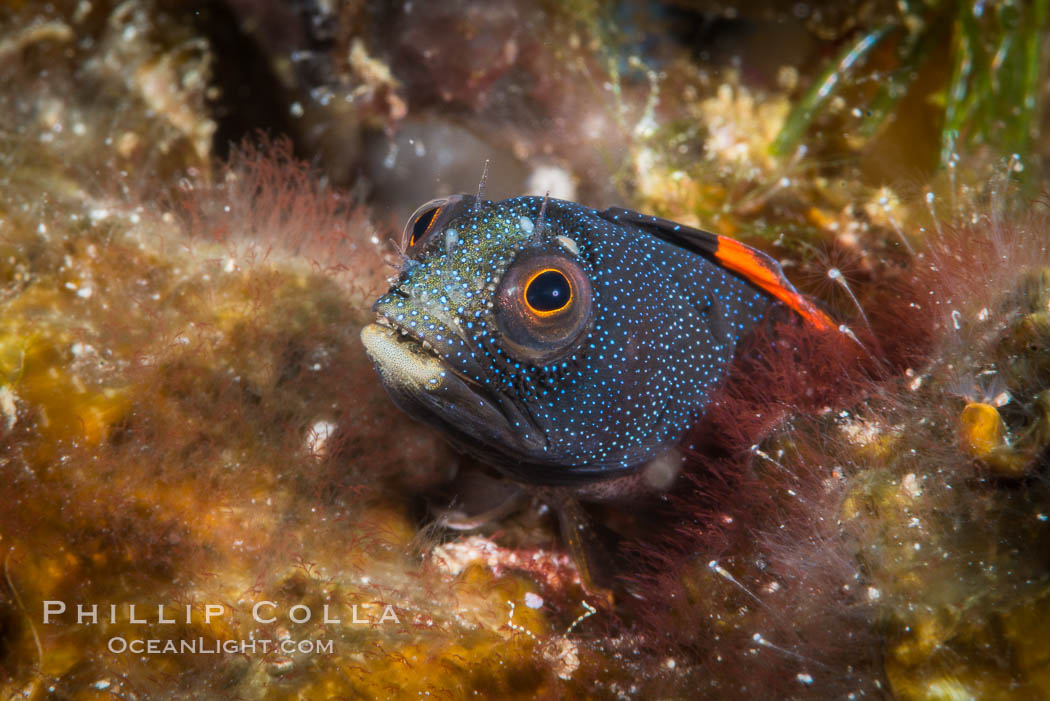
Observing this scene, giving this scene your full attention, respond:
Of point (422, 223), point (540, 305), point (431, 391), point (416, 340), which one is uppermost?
point (422, 223)

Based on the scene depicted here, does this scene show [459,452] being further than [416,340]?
Yes

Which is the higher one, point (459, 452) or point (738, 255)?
point (738, 255)

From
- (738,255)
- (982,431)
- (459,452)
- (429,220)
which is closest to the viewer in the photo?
(982,431)

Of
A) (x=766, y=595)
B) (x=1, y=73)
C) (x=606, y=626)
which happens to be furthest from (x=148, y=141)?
(x=766, y=595)

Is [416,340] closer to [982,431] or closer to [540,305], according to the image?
[540,305]

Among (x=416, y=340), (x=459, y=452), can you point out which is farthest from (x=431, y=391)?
(x=459, y=452)

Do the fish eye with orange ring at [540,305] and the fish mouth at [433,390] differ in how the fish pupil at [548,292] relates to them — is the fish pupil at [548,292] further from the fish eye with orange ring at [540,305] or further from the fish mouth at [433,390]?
the fish mouth at [433,390]

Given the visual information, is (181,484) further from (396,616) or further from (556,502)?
(556,502)

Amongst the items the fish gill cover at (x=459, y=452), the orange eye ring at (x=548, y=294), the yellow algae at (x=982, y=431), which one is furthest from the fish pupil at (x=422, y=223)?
the yellow algae at (x=982, y=431)

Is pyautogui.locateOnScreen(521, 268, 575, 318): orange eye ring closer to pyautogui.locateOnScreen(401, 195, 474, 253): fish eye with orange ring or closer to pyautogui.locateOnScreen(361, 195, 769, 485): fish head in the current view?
pyautogui.locateOnScreen(361, 195, 769, 485): fish head
